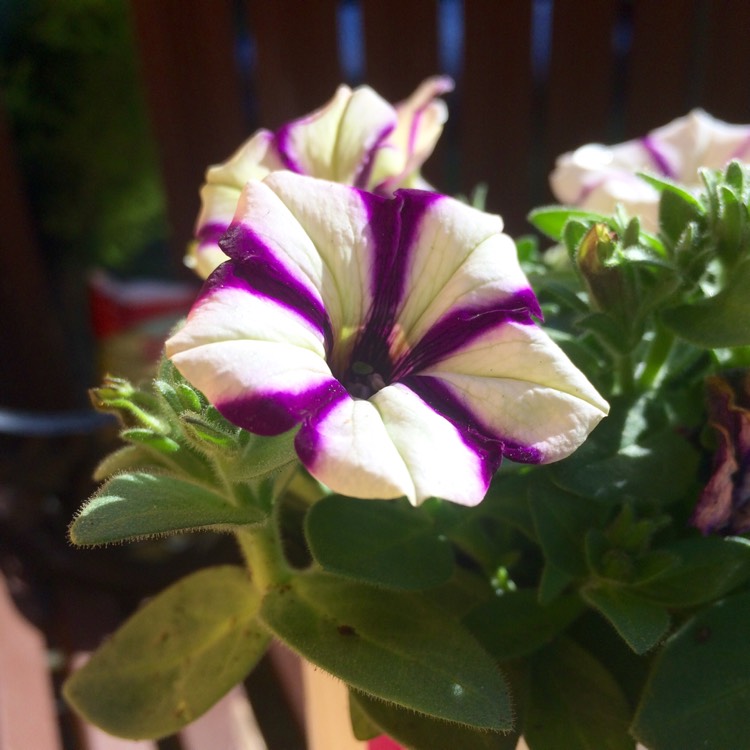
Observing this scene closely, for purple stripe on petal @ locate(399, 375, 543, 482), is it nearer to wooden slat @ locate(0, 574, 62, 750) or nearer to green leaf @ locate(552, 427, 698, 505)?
green leaf @ locate(552, 427, 698, 505)

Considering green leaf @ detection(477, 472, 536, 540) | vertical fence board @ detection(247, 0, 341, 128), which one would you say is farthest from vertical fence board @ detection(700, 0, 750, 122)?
green leaf @ detection(477, 472, 536, 540)

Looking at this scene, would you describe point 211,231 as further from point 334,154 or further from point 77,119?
point 77,119

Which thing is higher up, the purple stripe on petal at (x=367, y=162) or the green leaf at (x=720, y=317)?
the purple stripe on petal at (x=367, y=162)

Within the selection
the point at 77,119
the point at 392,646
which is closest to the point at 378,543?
the point at 392,646

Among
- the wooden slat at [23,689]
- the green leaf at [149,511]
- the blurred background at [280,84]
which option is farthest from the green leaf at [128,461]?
the blurred background at [280,84]

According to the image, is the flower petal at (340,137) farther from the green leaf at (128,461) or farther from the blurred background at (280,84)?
the blurred background at (280,84)

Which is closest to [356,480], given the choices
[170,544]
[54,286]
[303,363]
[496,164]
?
[303,363]
